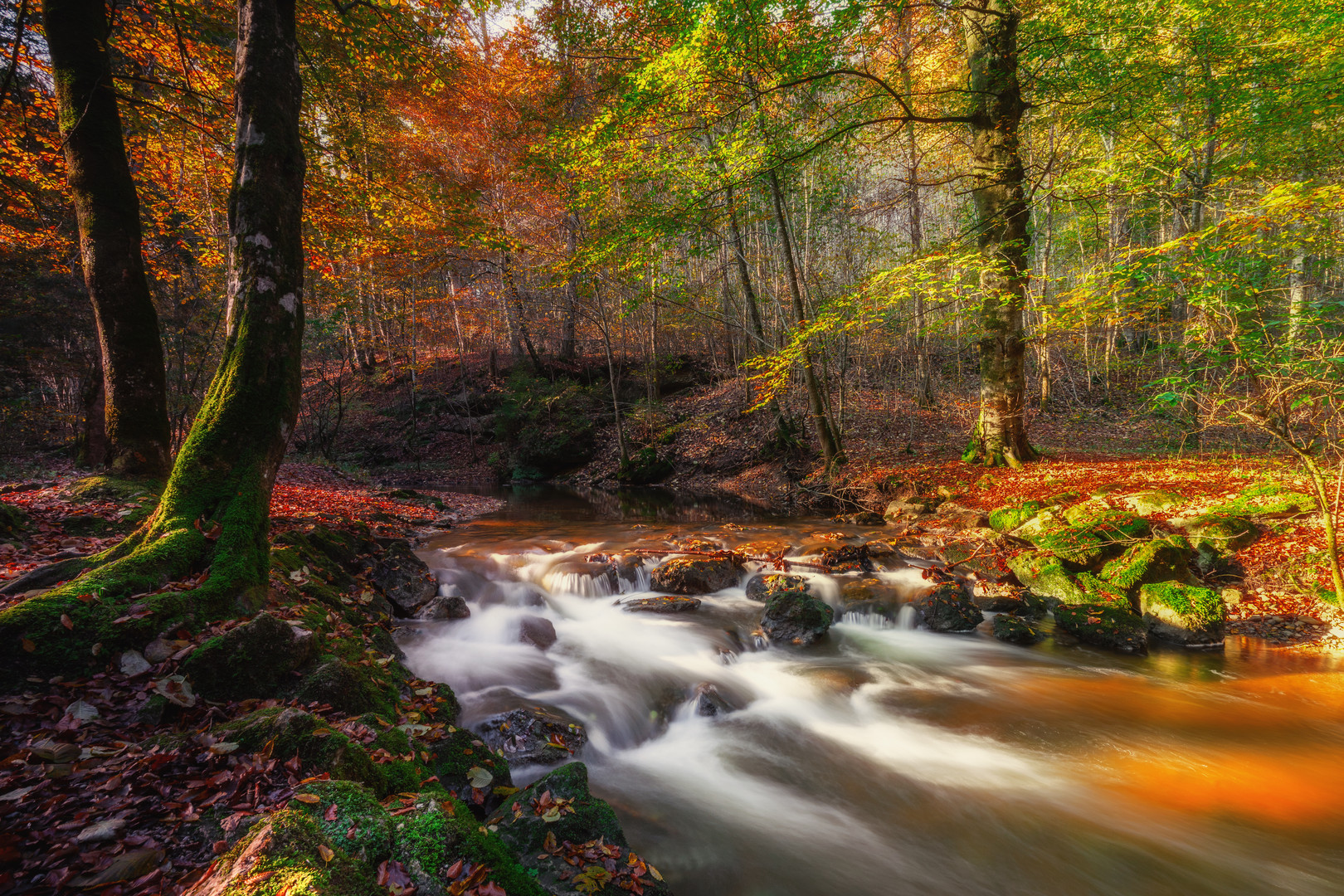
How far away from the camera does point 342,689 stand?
11.0 ft

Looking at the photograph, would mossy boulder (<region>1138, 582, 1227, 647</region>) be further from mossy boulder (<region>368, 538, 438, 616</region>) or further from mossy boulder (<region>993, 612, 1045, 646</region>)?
mossy boulder (<region>368, 538, 438, 616</region>)

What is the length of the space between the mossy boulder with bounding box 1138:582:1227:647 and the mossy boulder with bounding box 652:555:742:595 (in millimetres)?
5477

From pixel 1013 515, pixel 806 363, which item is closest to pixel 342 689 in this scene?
pixel 1013 515

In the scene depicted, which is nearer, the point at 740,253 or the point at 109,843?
the point at 109,843

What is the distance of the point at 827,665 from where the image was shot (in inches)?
264

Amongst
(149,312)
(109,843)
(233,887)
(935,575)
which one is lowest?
(935,575)

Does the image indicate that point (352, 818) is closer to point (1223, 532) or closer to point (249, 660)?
point (249, 660)

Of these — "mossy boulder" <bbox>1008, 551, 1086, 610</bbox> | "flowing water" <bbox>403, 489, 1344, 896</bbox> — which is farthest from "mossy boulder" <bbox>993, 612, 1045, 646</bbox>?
"mossy boulder" <bbox>1008, 551, 1086, 610</bbox>

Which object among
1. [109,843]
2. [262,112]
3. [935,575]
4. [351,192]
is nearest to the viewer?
[109,843]

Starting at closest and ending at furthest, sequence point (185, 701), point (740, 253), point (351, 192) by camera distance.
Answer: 1. point (185, 701)
2. point (351, 192)
3. point (740, 253)

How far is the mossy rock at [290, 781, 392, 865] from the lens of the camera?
6.27 feet

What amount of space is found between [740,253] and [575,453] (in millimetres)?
11645

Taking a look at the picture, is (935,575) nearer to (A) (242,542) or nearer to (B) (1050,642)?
(B) (1050,642)


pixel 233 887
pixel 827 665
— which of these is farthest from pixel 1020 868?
pixel 233 887
